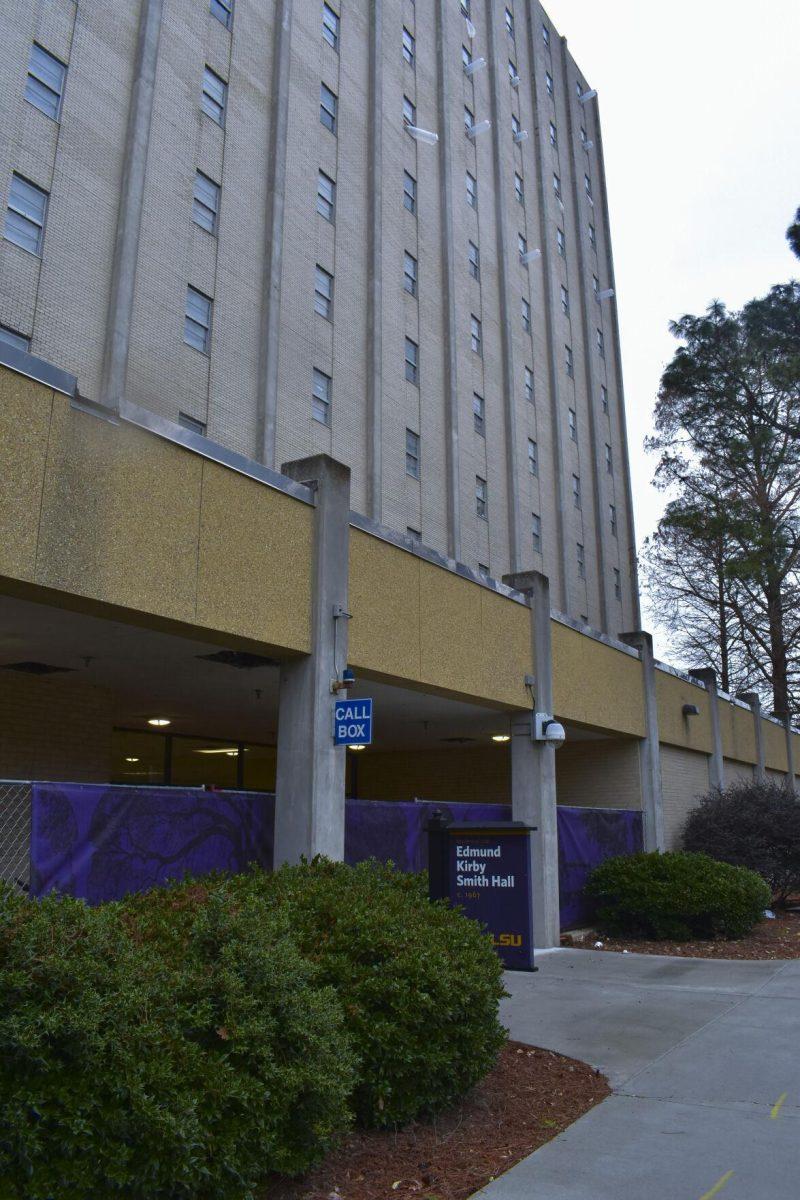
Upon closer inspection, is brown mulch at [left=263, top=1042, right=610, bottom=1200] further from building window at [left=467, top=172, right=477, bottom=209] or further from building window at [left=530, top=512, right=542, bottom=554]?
building window at [left=467, top=172, right=477, bottom=209]

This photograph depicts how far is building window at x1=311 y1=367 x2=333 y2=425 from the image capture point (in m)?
23.9

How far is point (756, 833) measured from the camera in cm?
2073

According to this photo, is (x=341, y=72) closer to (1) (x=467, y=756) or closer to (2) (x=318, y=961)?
(1) (x=467, y=756)

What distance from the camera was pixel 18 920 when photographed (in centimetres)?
444

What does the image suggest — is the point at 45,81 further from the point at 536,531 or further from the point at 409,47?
the point at 536,531

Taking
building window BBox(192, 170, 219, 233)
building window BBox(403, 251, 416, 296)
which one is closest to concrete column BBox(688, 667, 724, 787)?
building window BBox(403, 251, 416, 296)

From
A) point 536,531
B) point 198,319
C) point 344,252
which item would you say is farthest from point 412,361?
point 198,319

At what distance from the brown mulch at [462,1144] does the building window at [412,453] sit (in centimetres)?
2106

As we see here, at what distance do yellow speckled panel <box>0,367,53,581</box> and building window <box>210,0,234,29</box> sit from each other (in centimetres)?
1861

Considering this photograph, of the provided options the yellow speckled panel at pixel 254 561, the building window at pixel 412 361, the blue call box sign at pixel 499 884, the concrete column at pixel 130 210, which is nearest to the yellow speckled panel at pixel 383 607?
the yellow speckled panel at pixel 254 561

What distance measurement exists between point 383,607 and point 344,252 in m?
16.3

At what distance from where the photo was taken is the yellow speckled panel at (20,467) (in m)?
7.94

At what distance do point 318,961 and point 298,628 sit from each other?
5.12m

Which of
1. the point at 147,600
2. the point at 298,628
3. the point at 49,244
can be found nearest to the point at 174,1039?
the point at 147,600
